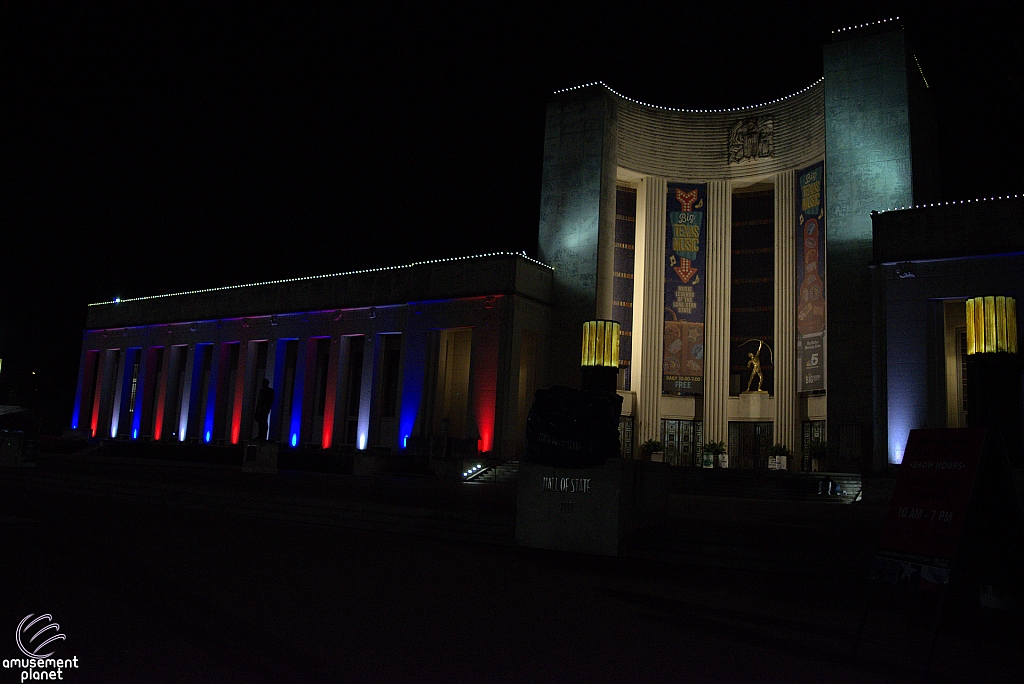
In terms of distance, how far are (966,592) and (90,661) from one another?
24.1 ft

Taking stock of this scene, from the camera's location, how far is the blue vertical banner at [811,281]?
33406mm

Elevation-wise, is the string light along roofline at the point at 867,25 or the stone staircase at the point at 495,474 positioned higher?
the string light along roofline at the point at 867,25

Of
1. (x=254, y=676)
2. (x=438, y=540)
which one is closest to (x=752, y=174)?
(x=438, y=540)

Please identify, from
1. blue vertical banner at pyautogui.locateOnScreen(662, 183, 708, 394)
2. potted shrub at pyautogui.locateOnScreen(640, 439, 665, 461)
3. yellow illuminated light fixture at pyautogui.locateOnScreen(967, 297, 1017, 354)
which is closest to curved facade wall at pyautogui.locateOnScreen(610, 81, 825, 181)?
blue vertical banner at pyautogui.locateOnScreen(662, 183, 708, 394)

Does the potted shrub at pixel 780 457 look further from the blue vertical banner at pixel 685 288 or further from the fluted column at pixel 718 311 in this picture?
the blue vertical banner at pixel 685 288

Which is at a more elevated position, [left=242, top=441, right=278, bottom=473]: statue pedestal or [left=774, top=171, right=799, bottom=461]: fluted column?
[left=774, top=171, right=799, bottom=461]: fluted column

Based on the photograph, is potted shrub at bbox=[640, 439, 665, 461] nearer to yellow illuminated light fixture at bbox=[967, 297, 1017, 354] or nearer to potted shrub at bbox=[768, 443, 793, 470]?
potted shrub at bbox=[768, 443, 793, 470]

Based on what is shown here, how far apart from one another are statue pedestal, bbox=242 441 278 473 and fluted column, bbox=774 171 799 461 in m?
21.8

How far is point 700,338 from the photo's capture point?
37.7 metres

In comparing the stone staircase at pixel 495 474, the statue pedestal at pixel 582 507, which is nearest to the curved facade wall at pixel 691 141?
the stone staircase at pixel 495 474

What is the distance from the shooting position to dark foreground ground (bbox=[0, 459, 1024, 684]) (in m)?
4.52

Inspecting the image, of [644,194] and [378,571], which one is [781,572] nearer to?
[378,571]

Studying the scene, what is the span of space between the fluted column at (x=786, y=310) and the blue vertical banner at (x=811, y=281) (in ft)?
1.37

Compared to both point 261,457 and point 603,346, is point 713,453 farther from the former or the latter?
point 261,457
